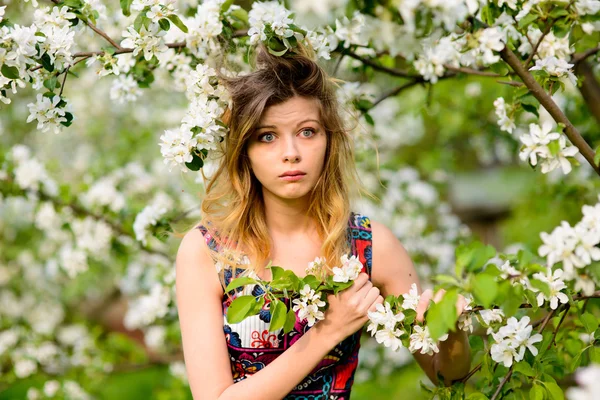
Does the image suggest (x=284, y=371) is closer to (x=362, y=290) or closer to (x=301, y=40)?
(x=362, y=290)

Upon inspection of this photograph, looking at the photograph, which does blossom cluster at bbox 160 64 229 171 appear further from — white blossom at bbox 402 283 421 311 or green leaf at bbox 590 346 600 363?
green leaf at bbox 590 346 600 363

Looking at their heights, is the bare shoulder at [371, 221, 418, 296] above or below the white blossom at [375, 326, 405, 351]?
above

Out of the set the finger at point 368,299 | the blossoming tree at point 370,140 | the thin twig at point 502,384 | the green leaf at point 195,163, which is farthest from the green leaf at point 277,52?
the thin twig at point 502,384

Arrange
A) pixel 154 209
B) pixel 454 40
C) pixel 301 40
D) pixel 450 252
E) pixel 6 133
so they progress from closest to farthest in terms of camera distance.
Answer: pixel 454 40 < pixel 301 40 < pixel 154 209 < pixel 450 252 < pixel 6 133

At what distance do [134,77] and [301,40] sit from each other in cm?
71

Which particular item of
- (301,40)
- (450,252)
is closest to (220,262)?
(301,40)

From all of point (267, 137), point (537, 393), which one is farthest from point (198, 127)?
point (537, 393)

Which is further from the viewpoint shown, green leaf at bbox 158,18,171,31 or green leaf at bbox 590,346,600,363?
green leaf at bbox 158,18,171,31

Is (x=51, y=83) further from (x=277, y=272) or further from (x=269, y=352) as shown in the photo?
(x=269, y=352)

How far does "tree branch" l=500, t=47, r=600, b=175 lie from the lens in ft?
5.47

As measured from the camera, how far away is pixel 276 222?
2.18 metres

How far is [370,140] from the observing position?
285 centimetres

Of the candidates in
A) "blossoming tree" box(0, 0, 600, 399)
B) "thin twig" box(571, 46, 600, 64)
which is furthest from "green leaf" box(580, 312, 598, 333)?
"thin twig" box(571, 46, 600, 64)

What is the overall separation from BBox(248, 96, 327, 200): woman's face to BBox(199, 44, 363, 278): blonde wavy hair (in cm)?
3
